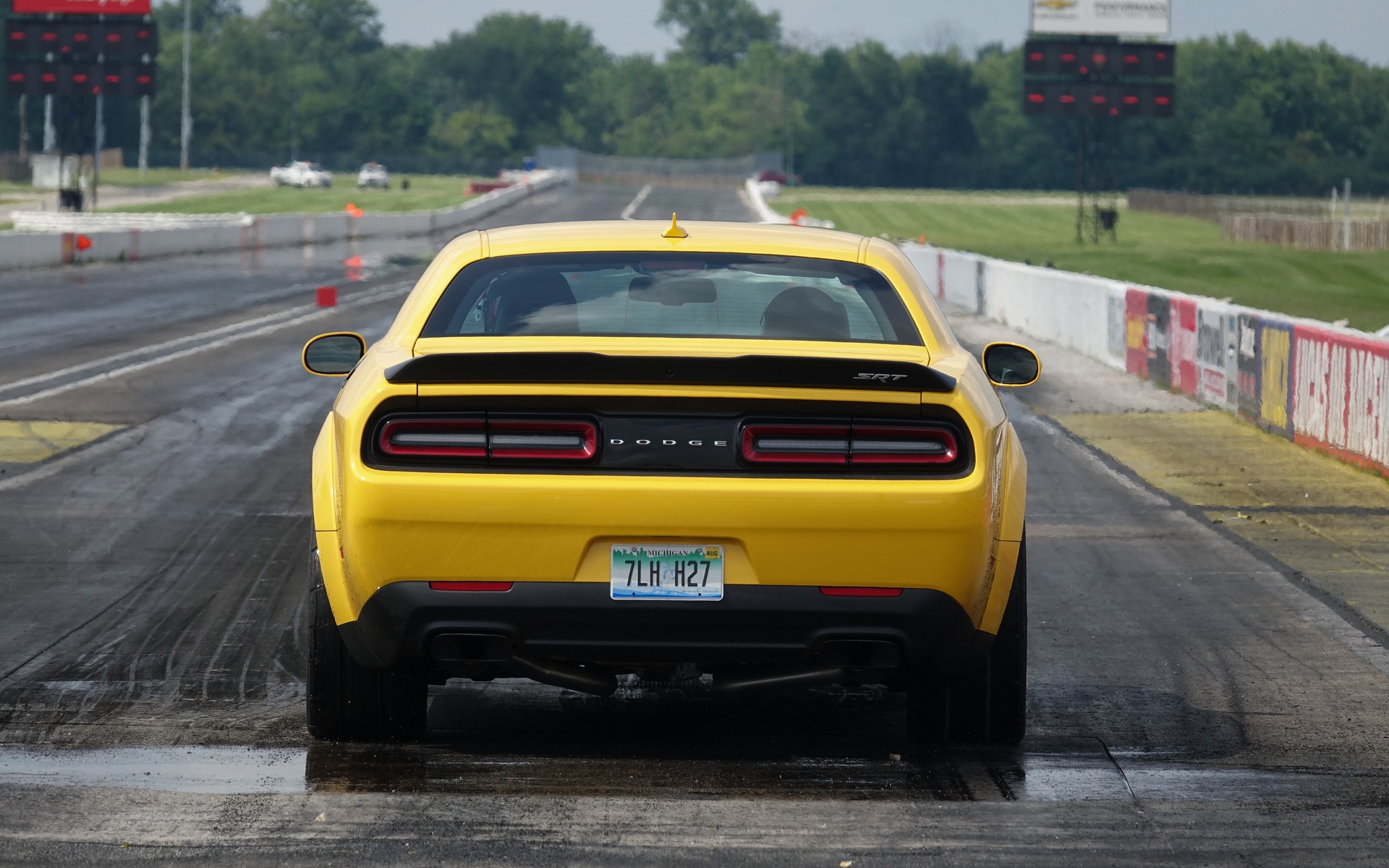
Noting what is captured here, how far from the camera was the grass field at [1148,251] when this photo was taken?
37.8 m

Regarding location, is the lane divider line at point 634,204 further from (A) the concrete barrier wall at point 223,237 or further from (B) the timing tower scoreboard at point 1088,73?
(B) the timing tower scoreboard at point 1088,73

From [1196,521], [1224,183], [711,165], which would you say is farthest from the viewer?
[711,165]

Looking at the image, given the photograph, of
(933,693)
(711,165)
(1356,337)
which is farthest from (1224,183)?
(933,693)

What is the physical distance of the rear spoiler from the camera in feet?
16.1

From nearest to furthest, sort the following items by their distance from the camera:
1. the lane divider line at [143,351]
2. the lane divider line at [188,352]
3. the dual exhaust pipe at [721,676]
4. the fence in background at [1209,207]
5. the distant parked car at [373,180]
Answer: the dual exhaust pipe at [721,676]
the lane divider line at [188,352]
the lane divider line at [143,351]
the fence in background at [1209,207]
the distant parked car at [373,180]

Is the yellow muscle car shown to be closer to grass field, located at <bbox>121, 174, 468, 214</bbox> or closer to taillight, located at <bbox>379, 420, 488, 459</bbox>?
taillight, located at <bbox>379, 420, 488, 459</bbox>

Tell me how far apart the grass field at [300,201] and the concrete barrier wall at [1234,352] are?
55.0m

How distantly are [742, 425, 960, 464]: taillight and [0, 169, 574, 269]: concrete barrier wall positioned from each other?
A: 112 feet

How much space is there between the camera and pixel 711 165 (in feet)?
529

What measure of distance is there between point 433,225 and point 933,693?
6141 centimetres

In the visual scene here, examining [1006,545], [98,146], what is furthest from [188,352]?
[98,146]

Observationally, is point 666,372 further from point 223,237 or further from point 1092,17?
Answer: point 1092,17

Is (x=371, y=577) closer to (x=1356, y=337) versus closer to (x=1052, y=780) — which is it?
(x=1052, y=780)

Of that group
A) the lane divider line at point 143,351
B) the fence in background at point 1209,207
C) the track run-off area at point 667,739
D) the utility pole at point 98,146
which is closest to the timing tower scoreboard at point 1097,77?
the utility pole at point 98,146
